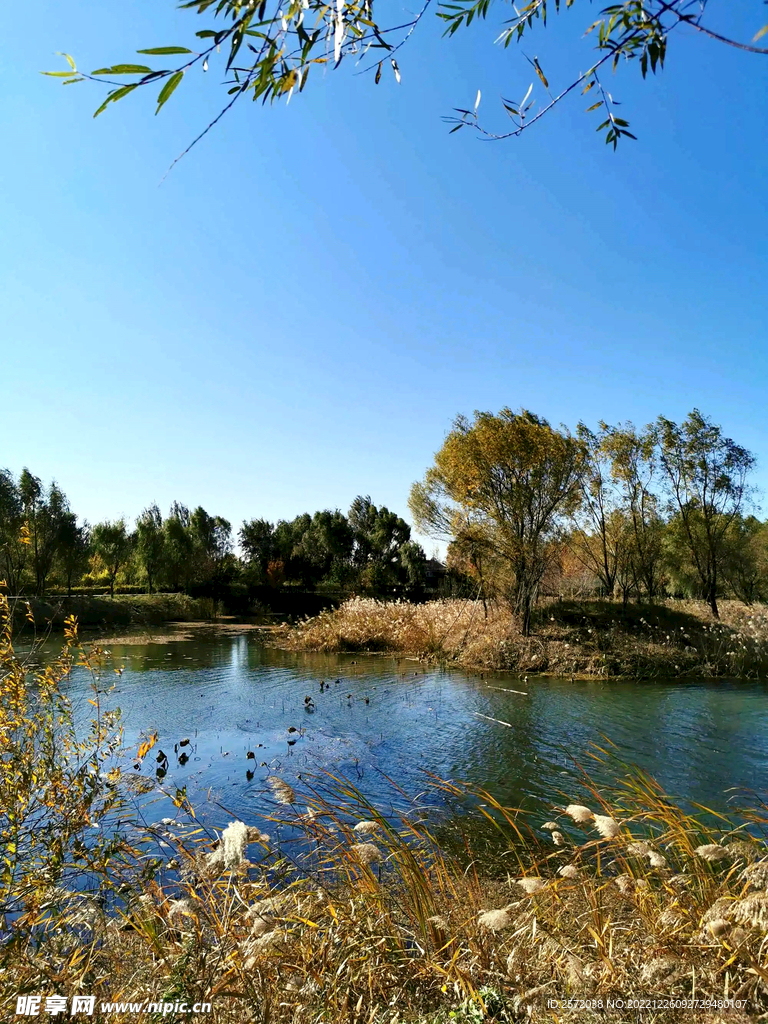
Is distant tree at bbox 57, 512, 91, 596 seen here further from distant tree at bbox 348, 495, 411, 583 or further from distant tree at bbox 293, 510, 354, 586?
distant tree at bbox 348, 495, 411, 583

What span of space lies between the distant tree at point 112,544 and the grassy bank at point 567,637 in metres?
21.5

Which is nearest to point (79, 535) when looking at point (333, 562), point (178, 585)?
point (178, 585)

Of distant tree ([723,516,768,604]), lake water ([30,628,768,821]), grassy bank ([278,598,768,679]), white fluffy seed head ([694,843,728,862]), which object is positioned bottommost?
lake water ([30,628,768,821])

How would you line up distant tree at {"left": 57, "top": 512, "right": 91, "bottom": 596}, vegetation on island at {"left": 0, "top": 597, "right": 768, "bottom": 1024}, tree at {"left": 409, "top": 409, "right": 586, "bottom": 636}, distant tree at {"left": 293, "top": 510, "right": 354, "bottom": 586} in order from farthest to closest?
distant tree at {"left": 293, "top": 510, "right": 354, "bottom": 586}
distant tree at {"left": 57, "top": 512, "right": 91, "bottom": 596}
tree at {"left": 409, "top": 409, "right": 586, "bottom": 636}
vegetation on island at {"left": 0, "top": 597, "right": 768, "bottom": 1024}

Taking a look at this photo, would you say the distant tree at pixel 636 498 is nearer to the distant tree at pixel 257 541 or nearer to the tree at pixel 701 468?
the tree at pixel 701 468

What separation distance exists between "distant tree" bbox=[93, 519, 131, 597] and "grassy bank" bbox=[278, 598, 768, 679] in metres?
21.5

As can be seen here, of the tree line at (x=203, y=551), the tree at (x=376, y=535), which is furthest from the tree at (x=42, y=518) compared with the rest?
the tree at (x=376, y=535)

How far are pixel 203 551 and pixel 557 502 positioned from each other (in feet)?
102

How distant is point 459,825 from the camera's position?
18.3ft

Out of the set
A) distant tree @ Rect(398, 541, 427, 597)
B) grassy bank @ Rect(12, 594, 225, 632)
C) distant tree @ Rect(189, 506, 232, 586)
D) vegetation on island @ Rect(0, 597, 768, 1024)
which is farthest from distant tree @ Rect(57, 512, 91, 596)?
vegetation on island @ Rect(0, 597, 768, 1024)

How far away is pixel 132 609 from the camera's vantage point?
92.8 feet

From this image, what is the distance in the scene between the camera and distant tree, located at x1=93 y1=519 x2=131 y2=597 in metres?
38.4

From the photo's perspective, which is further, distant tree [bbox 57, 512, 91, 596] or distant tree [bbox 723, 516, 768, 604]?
distant tree [bbox 57, 512, 91, 596]

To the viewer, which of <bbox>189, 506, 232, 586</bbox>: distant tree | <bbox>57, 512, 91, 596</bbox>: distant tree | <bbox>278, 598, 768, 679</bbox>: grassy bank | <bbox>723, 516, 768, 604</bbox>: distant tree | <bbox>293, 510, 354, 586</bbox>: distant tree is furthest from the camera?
<bbox>293, 510, 354, 586</bbox>: distant tree
